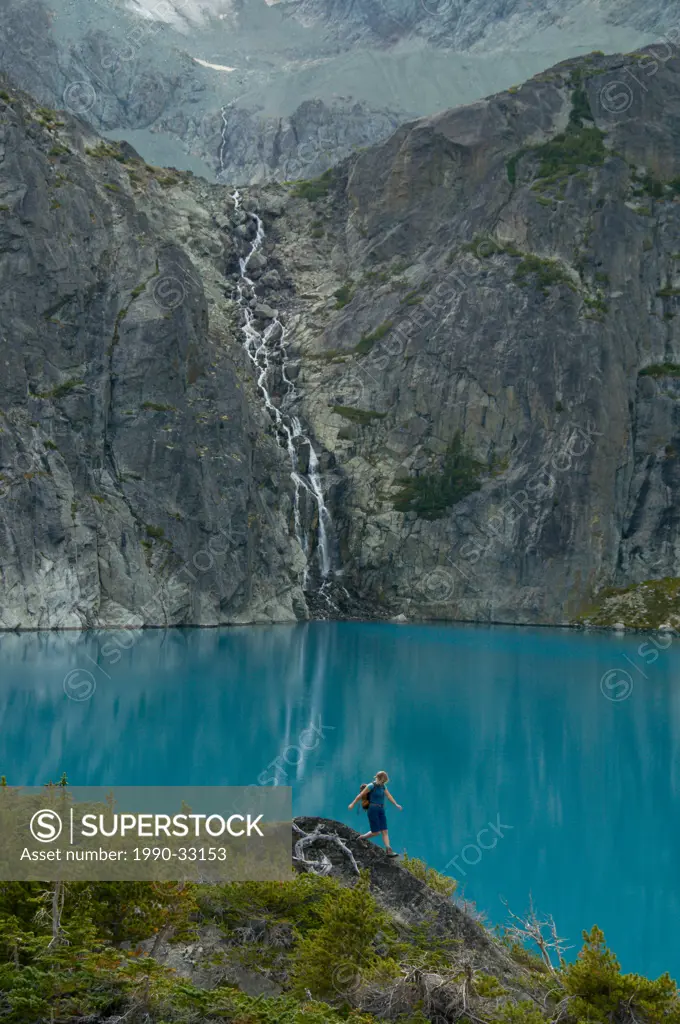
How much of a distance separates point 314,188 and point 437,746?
103098mm

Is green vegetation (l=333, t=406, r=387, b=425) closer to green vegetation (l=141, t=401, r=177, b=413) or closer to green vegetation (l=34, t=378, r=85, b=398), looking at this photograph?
green vegetation (l=141, t=401, r=177, b=413)

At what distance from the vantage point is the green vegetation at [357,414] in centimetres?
9788

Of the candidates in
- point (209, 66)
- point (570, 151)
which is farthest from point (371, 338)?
point (209, 66)

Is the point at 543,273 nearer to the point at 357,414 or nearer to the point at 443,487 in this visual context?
the point at 357,414

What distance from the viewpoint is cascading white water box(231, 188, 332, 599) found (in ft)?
301

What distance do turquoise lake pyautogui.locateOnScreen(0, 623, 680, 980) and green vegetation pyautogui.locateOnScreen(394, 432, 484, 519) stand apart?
1459 inches

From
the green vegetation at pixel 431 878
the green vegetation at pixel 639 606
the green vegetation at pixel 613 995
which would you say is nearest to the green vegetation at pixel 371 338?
the green vegetation at pixel 639 606

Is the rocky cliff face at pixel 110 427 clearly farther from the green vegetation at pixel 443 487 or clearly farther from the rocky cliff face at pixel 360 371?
the green vegetation at pixel 443 487

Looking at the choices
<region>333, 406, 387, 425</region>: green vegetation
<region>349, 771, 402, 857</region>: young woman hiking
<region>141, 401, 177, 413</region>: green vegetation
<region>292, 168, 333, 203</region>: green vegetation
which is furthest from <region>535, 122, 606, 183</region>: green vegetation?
<region>349, 771, 402, 857</region>: young woman hiking

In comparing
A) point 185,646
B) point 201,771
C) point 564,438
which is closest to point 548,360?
point 564,438

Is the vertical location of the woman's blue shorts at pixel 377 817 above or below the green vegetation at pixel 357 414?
below

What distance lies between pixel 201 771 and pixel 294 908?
566 inches

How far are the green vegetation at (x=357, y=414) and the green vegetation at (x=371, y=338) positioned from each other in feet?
23.2

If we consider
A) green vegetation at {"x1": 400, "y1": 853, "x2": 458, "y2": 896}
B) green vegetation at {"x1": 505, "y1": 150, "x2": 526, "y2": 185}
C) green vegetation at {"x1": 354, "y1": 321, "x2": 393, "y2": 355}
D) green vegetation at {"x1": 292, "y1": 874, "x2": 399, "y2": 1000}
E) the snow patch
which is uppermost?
the snow patch
